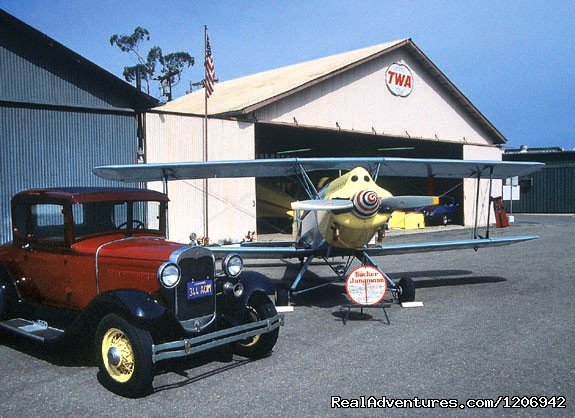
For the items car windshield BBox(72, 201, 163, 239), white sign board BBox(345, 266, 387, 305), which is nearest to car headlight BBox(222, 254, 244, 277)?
car windshield BBox(72, 201, 163, 239)

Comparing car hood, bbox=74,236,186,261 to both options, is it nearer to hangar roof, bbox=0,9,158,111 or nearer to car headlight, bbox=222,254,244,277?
car headlight, bbox=222,254,244,277

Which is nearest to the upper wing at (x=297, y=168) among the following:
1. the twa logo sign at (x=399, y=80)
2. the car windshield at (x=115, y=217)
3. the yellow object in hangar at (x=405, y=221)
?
the car windshield at (x=115, y=217)

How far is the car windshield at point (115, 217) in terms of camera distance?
19.4 feet

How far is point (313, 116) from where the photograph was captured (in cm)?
1972

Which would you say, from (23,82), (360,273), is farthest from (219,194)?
(360,273)

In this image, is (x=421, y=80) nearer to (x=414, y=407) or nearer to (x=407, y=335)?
(x=407, y=335)

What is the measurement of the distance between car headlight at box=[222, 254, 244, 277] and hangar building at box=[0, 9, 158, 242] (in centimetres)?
895

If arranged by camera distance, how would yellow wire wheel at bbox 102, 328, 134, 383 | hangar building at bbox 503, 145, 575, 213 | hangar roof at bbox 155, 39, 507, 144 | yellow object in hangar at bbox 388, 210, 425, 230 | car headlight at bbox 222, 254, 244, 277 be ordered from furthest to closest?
1. hangar building at bbox 503, 145, 575, 213
2. yellow object in hangar at bbox 388, 210, 425, 230
3. hangar roof at bbox 155, 39, 507, 144
4. car headlight at bbox 222, 254, 244, 277
5. yellow wire wheel at bbox 102, 328, 134, 383

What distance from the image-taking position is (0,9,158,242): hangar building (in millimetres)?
12555

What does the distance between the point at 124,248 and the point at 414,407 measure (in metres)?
3.21

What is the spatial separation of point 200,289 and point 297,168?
483 centimetres

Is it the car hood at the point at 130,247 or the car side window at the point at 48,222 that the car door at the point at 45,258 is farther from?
the car hood at the point at 130,247

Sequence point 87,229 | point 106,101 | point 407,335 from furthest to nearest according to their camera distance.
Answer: point 106,101
point 407,335
point 87,229

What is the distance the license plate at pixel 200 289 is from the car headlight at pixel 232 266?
291mm
